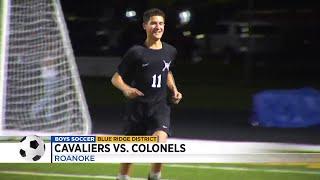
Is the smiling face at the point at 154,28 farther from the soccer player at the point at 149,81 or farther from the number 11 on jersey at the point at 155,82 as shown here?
the number 11 on jersey at the point at 155,82

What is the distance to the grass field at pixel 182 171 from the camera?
19.6 feet

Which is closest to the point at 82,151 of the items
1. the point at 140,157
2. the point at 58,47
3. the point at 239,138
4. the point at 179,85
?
the point at 140,157

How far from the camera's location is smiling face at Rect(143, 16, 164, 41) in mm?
4902

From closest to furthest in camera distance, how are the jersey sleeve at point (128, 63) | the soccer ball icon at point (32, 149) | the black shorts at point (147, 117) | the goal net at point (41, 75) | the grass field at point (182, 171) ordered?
the jersey sleeve at point (128, 63) < the black shorts at point (147, 117) < the soccer ball icon at point (32, 149) < the grass field at point (182, 171) < the goal net at point (41, 75)

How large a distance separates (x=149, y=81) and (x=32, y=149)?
1.11 meters

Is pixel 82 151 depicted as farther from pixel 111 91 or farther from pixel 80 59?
pixel 80 59

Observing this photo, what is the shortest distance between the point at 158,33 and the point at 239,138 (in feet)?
13.5

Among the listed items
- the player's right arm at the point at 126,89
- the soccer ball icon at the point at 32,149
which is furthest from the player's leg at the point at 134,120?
the soccer ball icon at the point at 32,149

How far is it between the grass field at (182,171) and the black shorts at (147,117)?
37.3 inches

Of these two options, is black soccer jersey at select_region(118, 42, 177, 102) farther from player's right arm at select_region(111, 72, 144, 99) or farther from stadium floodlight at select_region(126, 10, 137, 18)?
stadium floodlight at select_region(126, 10, 137, 18)

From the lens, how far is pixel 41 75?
7.98m

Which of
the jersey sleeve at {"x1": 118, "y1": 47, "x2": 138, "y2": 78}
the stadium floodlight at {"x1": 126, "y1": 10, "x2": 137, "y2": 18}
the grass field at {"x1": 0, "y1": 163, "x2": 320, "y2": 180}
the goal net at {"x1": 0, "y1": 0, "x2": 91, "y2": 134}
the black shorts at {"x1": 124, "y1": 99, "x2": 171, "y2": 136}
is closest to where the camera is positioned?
the jersey sleeve at {"x1": 118, "y1": 47, "x2": 138, "y2": 78}

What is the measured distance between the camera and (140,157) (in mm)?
5129

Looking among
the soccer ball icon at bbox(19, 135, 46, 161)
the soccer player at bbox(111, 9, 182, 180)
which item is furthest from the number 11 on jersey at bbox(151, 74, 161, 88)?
the soccer ball icon at bbox(19, 135, 46, 161)
